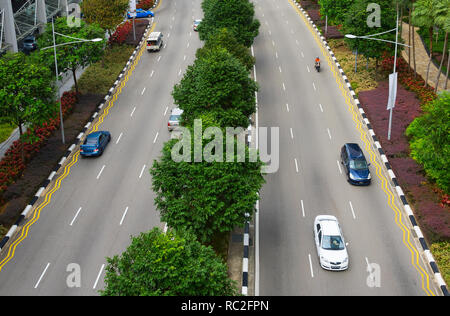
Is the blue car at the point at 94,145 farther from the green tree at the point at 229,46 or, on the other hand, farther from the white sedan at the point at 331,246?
the white sedan at the point at 331,246

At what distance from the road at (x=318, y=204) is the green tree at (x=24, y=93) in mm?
17378

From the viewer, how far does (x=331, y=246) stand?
32.2 meters

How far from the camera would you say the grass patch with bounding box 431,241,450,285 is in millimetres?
31627

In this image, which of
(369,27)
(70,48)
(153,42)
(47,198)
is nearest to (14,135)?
(70,48)

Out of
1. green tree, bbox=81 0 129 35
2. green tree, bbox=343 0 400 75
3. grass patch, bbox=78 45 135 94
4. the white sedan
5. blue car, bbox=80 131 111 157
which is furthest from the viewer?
green tree, bbox=81 0 129 35

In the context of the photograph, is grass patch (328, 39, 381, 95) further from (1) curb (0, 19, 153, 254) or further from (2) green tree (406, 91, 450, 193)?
(1) curb (0, 19, 153, 254)

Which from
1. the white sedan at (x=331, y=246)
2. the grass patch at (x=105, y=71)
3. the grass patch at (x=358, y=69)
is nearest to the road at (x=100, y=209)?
the grass patch at (x=105, y=71)

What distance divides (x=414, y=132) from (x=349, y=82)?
1423cm

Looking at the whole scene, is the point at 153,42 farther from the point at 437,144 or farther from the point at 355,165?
the point at 437,144

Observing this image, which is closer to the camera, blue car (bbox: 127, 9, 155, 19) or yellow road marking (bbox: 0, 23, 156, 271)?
yellow road marking (bbox: 0, 23, 156, 271)

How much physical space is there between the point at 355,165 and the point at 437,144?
6.10m

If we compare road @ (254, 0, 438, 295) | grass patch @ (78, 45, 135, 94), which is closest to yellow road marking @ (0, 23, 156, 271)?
grass patch @ (78, 45, 135, 94)

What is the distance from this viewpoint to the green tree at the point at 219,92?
39875mm

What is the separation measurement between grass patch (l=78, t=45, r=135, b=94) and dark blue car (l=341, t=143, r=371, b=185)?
2643 cm
